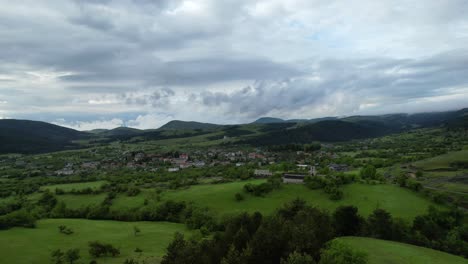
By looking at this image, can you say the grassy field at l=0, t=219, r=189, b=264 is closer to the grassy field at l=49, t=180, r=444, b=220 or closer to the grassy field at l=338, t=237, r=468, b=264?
the grassy field at l=49, t=180, r=444, b=220

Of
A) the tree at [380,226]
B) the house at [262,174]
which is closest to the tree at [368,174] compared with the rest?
the house at [262,174]

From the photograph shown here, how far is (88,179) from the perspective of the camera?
104562 mm

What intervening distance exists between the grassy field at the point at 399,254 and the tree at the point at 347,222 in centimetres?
547

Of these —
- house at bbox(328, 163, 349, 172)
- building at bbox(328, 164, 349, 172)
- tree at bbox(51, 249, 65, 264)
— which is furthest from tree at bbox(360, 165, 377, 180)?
tree at bbox(51, 249, 65, 264)

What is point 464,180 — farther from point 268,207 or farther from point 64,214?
point 64,214

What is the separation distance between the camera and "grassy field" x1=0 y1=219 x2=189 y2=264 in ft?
139

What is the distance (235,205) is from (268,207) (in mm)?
7301

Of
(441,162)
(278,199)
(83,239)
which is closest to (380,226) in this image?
(278,199)

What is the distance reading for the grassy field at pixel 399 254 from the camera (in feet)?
112

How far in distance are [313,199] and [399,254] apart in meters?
29.6

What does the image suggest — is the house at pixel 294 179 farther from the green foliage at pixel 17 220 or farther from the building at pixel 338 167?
the green foliage at pixel 17 220

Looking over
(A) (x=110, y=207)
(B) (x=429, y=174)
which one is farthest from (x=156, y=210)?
(B) (x=429, y=174)

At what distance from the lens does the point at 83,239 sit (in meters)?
51.4

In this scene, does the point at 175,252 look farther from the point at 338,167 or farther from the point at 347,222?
the point at 338,167
